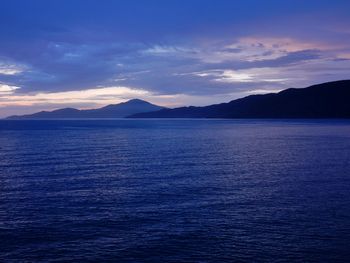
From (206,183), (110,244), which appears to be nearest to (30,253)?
(110,244)

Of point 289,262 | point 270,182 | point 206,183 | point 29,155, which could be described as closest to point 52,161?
point 29,155

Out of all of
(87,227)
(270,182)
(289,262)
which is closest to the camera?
(289,262)

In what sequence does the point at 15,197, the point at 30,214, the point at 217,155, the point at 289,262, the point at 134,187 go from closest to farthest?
the point at 289,262, the point at 30,214, the point at 15,197, the point at 134,187, the point at 217,155

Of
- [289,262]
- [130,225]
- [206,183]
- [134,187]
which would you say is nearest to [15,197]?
[134,187]

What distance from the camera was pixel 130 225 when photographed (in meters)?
33.1

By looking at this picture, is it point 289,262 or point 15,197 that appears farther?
point 15,197

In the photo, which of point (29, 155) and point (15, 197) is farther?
point (29, 155)

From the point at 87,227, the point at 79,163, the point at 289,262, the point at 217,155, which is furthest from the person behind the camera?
the point at 217,155

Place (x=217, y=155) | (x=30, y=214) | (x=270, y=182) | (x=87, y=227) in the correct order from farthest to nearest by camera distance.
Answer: (x=217, y=155), (x=270, y=182), (x=30, y=214), (x=87, y=227)

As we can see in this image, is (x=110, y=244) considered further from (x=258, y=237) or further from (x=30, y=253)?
(x=258, y=237)

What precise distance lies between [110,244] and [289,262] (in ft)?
40.5

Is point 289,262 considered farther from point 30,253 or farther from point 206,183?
point 206,183

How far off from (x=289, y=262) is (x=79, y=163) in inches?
1957

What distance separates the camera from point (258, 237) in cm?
3038
